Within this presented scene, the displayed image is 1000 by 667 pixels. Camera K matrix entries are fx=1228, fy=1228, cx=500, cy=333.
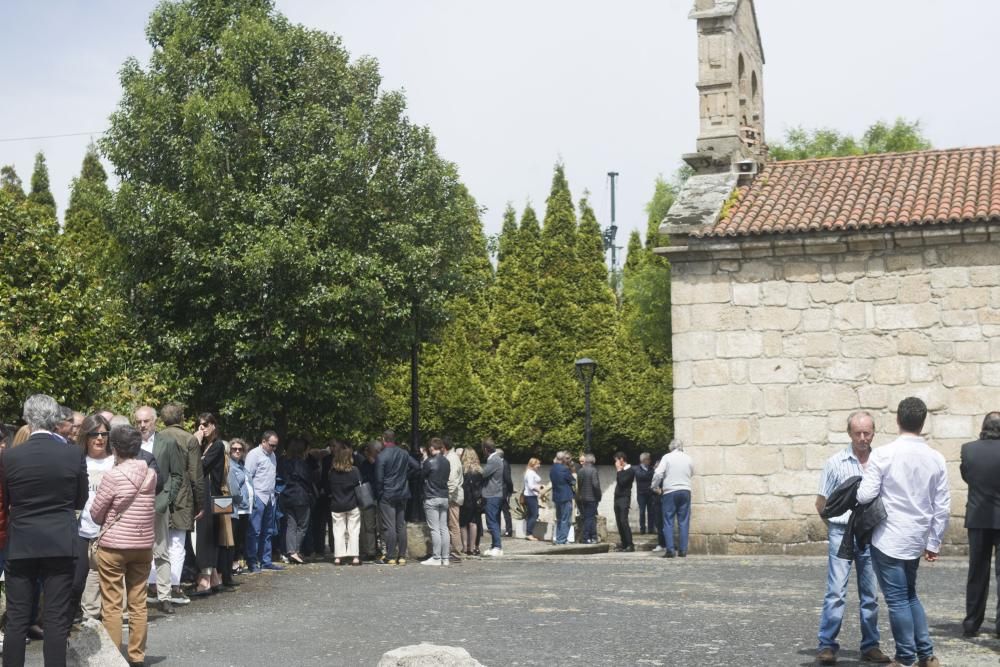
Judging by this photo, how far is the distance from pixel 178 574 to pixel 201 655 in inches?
110

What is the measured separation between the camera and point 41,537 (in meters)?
7.75

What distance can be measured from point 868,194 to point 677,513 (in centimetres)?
596

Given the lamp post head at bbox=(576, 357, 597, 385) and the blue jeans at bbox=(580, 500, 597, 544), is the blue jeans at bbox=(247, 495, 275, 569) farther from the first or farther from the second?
the lamp post head at bbox=(576, 357, 597, 385)

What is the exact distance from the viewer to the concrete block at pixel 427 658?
23.5 feet

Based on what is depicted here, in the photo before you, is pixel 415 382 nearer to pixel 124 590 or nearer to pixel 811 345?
pixel 811 345

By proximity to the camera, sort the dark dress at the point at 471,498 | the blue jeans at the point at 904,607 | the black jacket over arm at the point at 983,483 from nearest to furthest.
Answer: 1. the blue jeans at the point at 904,607
2. the black jacket over arm at the point at 983,483
3. the dark dress at the point at 471,498

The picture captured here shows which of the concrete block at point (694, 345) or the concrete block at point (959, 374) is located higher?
the concrete block at point (694, 345)

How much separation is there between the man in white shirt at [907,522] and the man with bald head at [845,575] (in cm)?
30

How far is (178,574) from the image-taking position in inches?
476

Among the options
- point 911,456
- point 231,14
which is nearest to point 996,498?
point 911,456

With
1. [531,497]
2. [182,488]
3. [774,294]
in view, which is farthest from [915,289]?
[182,488]

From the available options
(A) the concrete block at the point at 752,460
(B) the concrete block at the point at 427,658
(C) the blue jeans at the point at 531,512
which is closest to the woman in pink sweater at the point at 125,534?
(B) the concrete block at the point at 427,658

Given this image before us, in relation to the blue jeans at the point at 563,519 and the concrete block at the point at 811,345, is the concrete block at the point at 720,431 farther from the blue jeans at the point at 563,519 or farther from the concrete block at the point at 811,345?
the blue jeans at the point at 563,519

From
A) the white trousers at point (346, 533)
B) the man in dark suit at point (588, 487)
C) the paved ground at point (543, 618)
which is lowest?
the paved ground at point (543, 618)
